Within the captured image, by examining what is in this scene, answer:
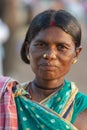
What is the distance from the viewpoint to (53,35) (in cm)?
514

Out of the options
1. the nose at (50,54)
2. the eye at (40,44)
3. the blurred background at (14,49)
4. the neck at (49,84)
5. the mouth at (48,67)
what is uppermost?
the eye at (40,44)

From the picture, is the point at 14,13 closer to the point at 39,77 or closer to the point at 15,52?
the point at 15,52

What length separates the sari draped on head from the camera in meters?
4.92

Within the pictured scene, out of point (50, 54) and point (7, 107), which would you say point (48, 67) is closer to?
point (50, 54)

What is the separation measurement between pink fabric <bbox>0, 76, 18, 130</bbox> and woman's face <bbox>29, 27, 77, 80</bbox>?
0.22 metres

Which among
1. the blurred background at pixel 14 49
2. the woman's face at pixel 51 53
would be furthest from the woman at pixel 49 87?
the blurred background at pixel 14 49

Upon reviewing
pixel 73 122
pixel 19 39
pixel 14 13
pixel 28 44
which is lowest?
pixel 19 39

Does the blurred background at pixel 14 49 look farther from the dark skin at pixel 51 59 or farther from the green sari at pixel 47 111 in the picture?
the green sari at pixel 47 111

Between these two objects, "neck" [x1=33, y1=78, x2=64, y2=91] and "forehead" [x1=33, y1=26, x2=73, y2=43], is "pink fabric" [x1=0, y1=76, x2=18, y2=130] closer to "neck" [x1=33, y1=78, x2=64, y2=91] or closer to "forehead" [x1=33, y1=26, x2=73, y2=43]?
"neck" [x1=33, y1=78, x2=64, y2=91]

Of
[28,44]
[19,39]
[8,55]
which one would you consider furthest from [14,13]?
[28,44]

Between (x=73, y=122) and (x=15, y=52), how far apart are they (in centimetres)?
1344

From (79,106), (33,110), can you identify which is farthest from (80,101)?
(33,110)

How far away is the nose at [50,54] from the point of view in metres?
5.08

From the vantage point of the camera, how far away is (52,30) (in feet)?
17.0
